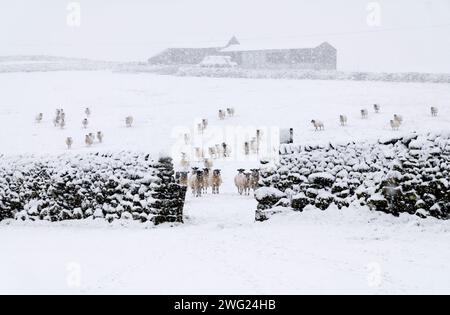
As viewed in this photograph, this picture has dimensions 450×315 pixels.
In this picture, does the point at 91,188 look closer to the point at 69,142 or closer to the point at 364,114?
the point at 69,142

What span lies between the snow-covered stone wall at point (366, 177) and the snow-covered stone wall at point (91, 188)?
238 centimetres

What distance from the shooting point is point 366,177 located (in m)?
11.2

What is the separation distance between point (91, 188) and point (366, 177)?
6648mm

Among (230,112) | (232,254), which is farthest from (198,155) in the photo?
(232,254)

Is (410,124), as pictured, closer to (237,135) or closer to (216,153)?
(237,135)

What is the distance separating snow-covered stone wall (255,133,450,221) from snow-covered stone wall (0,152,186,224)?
2.38 metres

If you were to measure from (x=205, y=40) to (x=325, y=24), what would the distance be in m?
29.8

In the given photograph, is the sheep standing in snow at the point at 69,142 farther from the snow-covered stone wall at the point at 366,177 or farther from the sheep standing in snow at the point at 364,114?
the snow-covered stone wall at the point at 366,177

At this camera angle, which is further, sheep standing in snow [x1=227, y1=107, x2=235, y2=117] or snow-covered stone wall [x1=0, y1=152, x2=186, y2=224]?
sheep standing in snow [x1=227, y1=107, x2=235, y2=117]

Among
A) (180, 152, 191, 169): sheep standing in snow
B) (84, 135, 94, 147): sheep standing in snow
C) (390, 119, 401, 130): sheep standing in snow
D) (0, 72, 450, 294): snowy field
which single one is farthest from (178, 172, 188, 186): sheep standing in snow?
(390, 119, 401, 130): sheep standing in snow

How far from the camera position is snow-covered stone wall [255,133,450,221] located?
34.0 ft

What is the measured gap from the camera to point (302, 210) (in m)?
11.8

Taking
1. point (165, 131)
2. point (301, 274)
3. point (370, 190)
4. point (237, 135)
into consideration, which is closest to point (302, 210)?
point (370, 190)

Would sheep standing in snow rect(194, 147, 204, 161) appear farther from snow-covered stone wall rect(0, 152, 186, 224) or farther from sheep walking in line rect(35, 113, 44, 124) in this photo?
sheep walking in line rect(35, 113, 44, 124)
